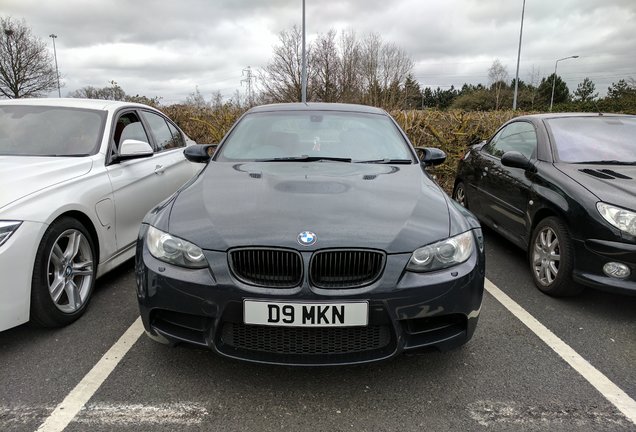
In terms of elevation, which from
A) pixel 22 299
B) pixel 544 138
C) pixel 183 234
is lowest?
pixel 22 299

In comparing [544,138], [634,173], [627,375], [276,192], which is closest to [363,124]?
[276,192]

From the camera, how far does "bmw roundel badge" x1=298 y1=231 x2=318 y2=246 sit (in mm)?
2213

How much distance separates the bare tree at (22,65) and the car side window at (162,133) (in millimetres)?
33188

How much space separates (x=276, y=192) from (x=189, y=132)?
864 centimetres

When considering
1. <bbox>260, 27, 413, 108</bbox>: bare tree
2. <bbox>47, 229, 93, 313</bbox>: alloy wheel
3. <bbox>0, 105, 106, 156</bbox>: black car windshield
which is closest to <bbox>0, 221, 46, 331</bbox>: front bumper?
<bbox>47, 229, 93, 313</bbox>: alloy wheel

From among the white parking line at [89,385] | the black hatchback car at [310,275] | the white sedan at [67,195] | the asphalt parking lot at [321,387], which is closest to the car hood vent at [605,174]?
the asphalt parking lot at [321,387]

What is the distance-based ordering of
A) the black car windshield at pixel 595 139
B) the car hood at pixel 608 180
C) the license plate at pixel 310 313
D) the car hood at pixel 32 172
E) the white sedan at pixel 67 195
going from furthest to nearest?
the black car windshield at pixel 595 139 → the car hood at pixel 608 180 → the car hood at pixel 32 172 → the white sedan at pixel 67 195 → the license plate at pixel 310 313

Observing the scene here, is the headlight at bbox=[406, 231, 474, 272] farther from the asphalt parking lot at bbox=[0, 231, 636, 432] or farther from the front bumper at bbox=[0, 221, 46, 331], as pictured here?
the front bumper at bbox=[0, 221, 46, 331]

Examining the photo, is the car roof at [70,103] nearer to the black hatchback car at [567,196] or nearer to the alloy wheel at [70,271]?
the alloy wheel at [70,271]

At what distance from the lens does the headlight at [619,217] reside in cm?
314

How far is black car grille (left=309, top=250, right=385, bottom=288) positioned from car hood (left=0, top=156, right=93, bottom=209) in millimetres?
1871

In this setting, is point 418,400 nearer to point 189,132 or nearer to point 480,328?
point 480,328

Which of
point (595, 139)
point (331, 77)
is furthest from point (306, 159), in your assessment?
point (331, 77)

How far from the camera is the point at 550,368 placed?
2.69 meters
